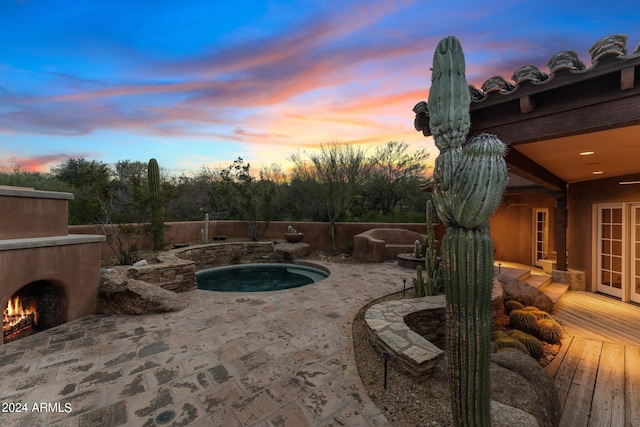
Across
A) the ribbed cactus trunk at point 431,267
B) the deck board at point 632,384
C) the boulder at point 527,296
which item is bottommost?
the deck board at point 632,384

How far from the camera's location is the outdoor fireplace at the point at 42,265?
12.3 ft

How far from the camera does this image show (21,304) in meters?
4.20

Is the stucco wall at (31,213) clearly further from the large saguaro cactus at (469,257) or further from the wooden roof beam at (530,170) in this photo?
the wooden roof beam at (530,170)

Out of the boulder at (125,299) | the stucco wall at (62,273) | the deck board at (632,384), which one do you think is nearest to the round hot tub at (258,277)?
the boulder at (125,299)

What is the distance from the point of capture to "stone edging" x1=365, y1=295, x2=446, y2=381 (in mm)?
2816

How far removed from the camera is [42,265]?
12.9ft

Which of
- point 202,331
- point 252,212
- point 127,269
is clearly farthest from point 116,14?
point 252,212

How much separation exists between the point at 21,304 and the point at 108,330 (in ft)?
5.28

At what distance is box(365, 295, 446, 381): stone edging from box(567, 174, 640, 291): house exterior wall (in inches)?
217

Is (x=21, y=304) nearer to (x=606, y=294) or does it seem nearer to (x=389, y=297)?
(x=389, y=297)

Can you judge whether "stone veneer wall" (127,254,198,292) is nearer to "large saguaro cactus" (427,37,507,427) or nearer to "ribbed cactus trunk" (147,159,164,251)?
"ribbed cactus trunk" (147,159,164,251)

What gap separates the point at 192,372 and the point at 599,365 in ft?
18.7

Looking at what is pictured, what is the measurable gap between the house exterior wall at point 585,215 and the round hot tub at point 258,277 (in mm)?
7136

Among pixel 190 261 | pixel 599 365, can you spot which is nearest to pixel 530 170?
pixel 599 365
